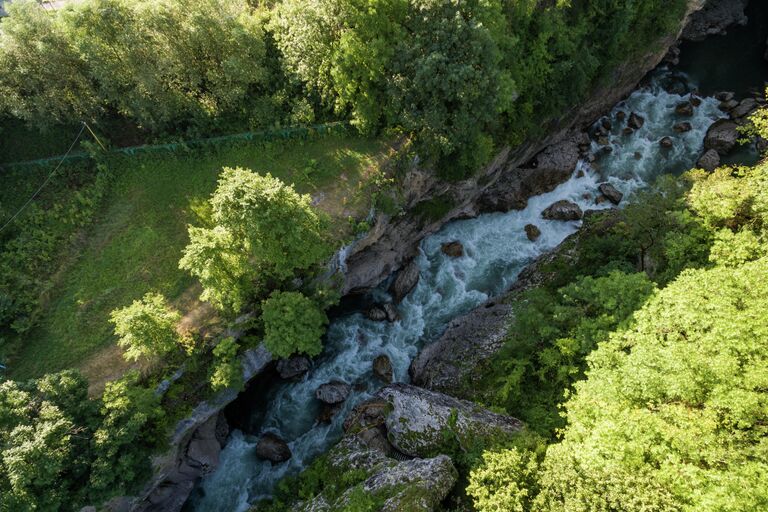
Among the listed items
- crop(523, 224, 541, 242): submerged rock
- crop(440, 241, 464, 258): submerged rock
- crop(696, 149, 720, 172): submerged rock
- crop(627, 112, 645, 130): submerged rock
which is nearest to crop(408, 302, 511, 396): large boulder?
crop(440, 241, 464, 258): submerged rock

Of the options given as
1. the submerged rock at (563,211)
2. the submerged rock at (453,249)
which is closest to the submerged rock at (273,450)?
the submerged rock at (453,249)

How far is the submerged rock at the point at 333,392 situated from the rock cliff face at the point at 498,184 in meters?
6.92

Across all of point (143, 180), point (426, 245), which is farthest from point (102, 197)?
point (426, 245)

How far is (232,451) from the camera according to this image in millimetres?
29844

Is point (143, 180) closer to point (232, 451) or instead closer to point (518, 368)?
point (232, 451)

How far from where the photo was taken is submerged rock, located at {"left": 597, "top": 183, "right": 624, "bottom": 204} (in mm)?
40028

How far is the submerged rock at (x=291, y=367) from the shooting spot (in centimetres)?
3200

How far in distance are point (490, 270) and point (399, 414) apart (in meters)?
16.2

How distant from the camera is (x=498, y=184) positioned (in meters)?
40.9

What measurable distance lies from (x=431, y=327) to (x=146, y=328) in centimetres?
1997

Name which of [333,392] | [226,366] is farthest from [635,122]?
[226,366]

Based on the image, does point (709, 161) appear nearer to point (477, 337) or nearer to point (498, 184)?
point (498, 184)

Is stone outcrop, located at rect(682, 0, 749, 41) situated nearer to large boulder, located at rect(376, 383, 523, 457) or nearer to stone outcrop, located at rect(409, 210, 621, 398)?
stone outcrop, located at rect(409, 210, 621, 398)

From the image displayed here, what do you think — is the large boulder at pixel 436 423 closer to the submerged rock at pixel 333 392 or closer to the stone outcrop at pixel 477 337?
the stone outcrop at pixel 477 337
